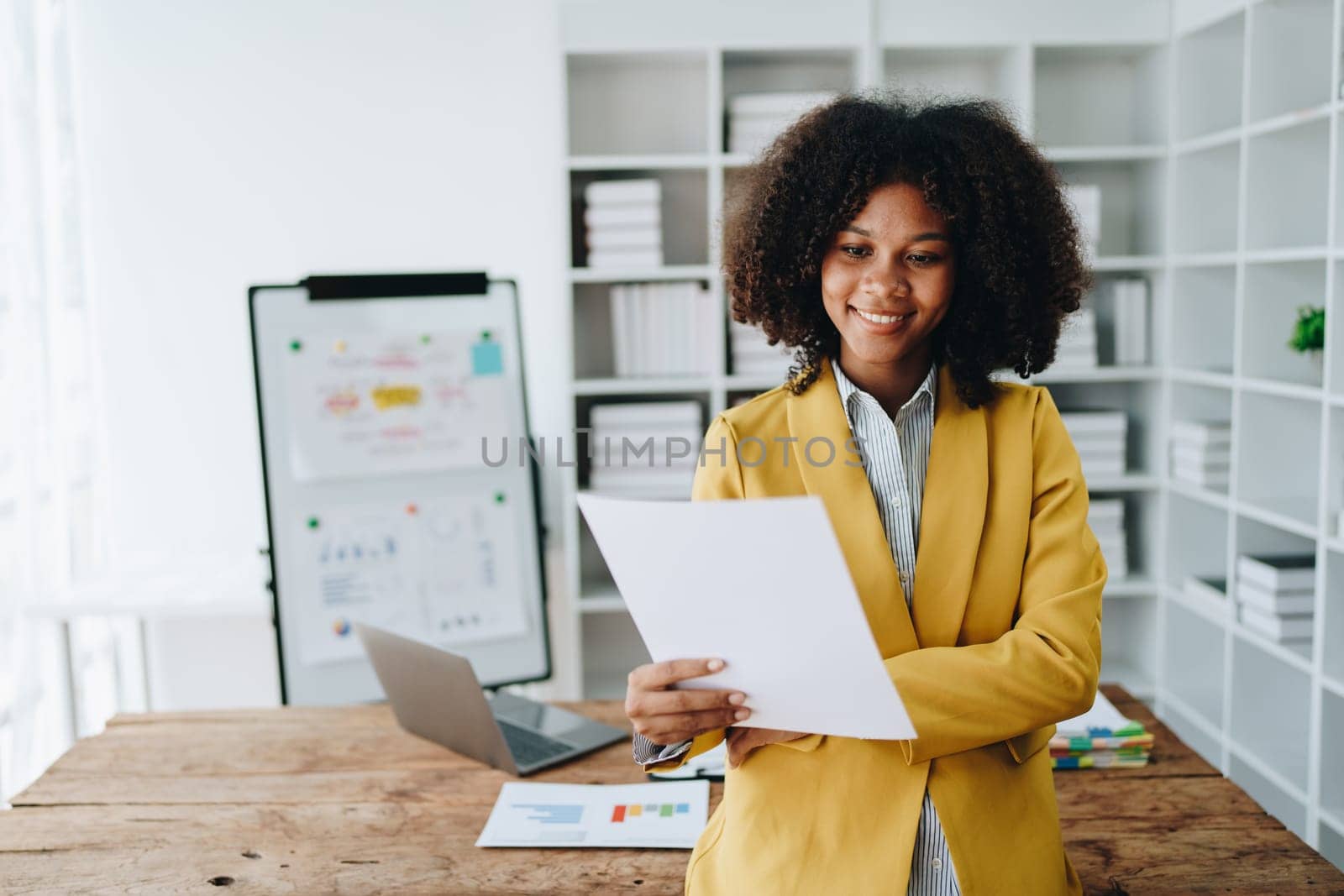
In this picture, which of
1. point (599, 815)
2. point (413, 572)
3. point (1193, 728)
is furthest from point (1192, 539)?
point (599, 815)

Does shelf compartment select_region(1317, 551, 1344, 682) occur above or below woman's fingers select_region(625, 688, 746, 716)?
below

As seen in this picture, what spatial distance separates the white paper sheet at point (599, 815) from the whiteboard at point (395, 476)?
0.77m

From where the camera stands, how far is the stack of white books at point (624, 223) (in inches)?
123

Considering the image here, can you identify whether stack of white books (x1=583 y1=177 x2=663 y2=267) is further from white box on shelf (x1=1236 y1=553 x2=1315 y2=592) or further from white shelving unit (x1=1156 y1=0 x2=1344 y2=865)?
white box on shelf (x1=1236 y1=553 x2=1315 y2=592)

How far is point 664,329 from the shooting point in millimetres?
3223

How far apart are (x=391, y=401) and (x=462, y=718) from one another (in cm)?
88

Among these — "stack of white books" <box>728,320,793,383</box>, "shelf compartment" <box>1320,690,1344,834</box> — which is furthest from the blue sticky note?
"shelf compartment" <box>1320,690,1344,834</box>

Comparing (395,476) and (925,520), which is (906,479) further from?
(395,476)

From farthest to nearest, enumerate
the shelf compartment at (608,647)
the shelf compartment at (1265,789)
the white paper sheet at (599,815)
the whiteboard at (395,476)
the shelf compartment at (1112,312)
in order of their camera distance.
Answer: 1. the shelf compartment at (608,647)
2. the shelf compartment at (1112,312)
3. the shelf compartment at (1265,789)
4. the whiteboard at (395,476)
5. the white paper sheet at (599,815)

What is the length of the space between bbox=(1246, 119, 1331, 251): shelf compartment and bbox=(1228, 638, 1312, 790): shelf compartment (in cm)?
107

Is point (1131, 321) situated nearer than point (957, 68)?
Yes

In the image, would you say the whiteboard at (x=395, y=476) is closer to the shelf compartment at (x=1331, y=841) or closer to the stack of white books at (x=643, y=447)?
the stack of white books at (x=643, y=447)

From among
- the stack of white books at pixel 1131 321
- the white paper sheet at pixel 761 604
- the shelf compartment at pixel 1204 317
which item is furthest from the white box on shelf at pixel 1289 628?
the white paper sheet at pixel 761 604

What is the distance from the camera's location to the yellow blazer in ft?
3.52
